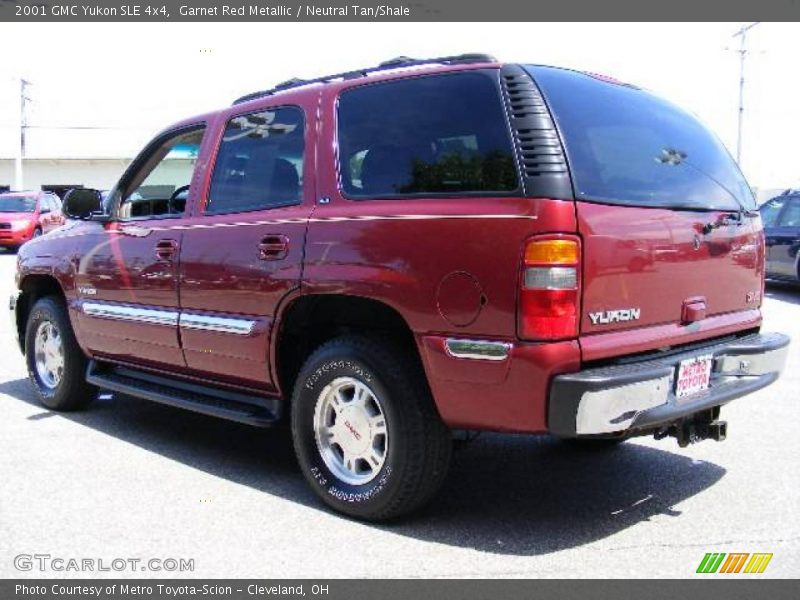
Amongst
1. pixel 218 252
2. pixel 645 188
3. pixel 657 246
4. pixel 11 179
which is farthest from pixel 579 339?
pixel 11 179

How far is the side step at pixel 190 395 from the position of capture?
420 cm

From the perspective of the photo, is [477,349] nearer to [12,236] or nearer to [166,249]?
[166,249]

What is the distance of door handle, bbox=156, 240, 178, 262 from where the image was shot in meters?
4.61

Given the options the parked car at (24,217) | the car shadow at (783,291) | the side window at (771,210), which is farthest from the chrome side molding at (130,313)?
the parked car at (24,217)

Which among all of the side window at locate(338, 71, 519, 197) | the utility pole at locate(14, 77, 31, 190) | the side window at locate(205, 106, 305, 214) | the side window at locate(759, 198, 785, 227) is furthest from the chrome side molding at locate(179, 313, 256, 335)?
the utility pole at locate(14, 77, 31, 190)

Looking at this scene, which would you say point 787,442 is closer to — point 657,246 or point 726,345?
point 726,345

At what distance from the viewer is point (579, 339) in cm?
314

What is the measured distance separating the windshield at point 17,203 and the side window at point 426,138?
21.5m

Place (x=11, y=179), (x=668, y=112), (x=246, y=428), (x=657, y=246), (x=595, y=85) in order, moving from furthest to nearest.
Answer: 1. (x=11, y=179)
2. (x=246, y=428)
3. (x=668, y=112)
4. (x=595, y=85)
5. (x=657, y=246)

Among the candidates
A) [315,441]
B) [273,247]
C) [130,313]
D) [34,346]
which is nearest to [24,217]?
[34,346]

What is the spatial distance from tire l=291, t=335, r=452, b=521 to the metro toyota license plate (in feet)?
3.38

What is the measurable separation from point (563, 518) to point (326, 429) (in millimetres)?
1219

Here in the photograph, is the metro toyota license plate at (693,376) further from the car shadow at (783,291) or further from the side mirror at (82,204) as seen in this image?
the car shadow at (783,291)

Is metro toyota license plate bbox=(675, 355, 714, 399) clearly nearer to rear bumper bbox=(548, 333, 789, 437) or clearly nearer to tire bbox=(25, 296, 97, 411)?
rear bumper bbox=(548, 333, 789, 437)
